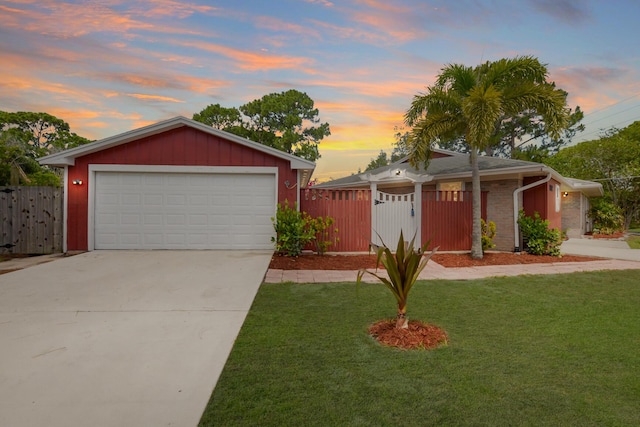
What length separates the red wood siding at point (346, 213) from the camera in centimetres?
948

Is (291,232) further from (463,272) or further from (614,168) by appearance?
(614,168)

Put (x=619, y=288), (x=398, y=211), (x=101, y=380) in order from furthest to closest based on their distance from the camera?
(x=398, y=211) < (x=619, y=288) < (x=101, y=380)

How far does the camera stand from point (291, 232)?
8.52 meters

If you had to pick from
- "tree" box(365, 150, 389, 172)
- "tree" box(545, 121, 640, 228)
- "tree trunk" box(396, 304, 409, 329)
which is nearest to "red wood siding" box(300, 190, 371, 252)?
"tree trunk" box(396, 304, 409, 329)

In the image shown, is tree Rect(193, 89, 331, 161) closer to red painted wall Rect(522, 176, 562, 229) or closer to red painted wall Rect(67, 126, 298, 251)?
red painted wall Rect(67, 126, 298, 251)

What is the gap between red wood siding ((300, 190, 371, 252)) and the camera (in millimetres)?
9477

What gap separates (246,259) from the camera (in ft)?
27.0

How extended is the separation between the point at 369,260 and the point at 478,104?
4394 millimetres

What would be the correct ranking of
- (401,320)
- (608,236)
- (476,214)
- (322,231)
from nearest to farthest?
(401,320), (476,214), (322,231), (608,236)

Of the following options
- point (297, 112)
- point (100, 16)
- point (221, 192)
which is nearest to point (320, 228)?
point (221, 192)

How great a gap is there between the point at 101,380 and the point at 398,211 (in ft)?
26.5

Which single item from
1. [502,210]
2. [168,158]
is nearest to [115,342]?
[168,158]

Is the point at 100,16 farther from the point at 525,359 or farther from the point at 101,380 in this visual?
the point at 525,359

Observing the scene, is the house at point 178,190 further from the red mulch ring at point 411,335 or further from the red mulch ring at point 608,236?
the red mulch ring at point 608,236
